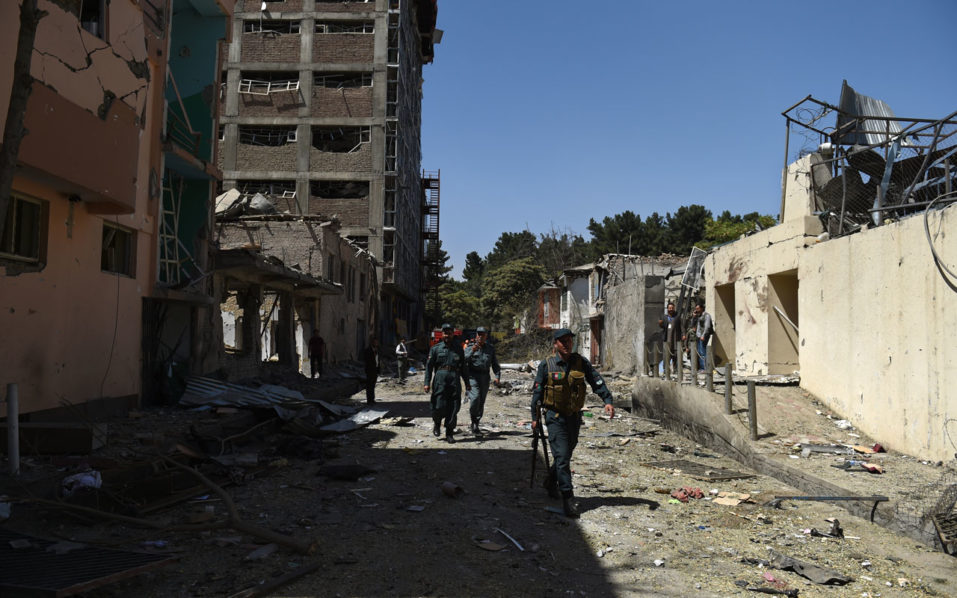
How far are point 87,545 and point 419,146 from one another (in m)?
49.5

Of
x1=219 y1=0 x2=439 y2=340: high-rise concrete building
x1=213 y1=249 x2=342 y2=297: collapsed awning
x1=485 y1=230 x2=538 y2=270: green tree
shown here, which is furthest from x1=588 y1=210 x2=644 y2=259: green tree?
x1=213 y1=249 x2=342 y2=297: collapsed awning

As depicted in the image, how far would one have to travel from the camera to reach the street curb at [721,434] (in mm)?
6289

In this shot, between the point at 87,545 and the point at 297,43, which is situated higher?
the point at 297,43

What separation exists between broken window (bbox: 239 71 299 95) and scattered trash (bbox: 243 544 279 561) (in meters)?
35.8

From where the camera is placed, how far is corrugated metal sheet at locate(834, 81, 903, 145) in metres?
11.5

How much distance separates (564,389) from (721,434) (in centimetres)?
474

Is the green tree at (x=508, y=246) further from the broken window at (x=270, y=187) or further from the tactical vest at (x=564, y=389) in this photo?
the tactical vest at (x=564, y=389)

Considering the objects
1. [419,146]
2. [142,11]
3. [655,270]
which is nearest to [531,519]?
[142,11]

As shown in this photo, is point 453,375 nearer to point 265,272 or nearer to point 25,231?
point 25,231

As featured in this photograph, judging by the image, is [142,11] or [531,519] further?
[142,11]

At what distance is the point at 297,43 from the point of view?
37.7m

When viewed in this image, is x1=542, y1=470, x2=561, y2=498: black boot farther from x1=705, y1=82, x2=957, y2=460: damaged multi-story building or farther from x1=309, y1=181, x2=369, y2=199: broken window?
x1=309, y1=181, x2=369, y2=199: broken window

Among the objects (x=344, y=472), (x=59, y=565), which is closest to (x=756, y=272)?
(x=344, y=472)

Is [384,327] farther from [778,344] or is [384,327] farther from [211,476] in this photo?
[211,476]
